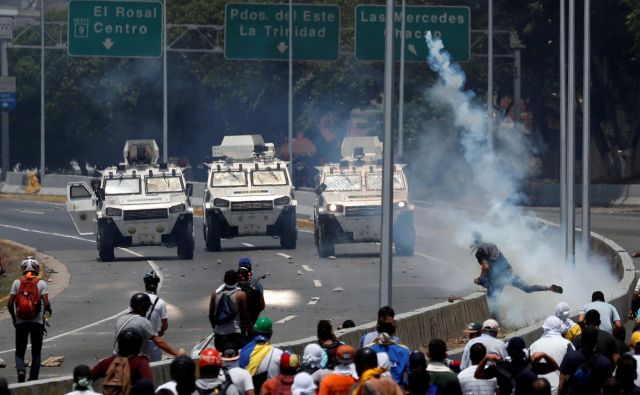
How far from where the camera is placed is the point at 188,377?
460 inches

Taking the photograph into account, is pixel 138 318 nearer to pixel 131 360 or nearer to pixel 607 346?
pixel 131 360

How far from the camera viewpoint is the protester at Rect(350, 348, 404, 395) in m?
11.3

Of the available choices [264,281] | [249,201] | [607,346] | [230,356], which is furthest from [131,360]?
[249,201]

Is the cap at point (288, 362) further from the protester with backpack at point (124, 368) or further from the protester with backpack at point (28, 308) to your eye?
the protester with backpack at point (28, 308)

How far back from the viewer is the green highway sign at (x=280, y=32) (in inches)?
2308

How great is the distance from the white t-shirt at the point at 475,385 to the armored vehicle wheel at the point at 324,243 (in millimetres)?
27174

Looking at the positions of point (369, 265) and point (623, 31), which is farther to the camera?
point (623, 31)

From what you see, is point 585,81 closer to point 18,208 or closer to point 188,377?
point 188,377

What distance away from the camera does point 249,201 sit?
136 ft

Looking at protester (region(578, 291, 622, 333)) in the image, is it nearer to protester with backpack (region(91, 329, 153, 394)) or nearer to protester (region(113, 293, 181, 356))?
protester (region(113, 293, 181, 356))

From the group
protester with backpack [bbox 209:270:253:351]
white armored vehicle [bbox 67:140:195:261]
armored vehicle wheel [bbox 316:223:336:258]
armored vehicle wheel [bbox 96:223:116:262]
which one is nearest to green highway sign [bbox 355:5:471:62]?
armored vehicle wheel [bbox 316:223:336:258]

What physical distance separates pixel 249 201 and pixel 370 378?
2985 cm

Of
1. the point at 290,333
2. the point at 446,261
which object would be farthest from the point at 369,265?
the point at 290,333

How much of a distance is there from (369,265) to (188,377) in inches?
1104
